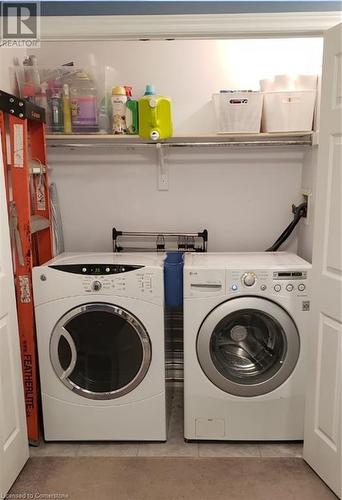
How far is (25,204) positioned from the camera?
6.70ft

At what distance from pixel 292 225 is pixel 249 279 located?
74cm

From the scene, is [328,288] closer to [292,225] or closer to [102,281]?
[292,225]

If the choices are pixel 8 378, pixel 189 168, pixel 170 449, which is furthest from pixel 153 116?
pixel 170 449

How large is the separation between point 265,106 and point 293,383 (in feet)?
Answer: 5.01

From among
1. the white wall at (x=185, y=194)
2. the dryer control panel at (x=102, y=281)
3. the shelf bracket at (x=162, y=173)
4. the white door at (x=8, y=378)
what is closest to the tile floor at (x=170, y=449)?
the white door at (x=8, y=378)

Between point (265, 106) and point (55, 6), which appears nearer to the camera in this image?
point (55, 6)

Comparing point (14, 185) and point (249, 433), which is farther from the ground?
point (14, 185)

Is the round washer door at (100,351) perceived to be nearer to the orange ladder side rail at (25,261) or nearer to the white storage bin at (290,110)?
the orange ladder side rail at (25,261)

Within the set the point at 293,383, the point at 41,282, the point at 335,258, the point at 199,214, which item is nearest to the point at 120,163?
the point at 199,214

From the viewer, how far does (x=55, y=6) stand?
1934mm

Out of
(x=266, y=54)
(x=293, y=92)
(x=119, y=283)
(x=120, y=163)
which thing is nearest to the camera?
(x=119, y=283)

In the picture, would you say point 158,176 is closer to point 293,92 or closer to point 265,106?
point 265,106

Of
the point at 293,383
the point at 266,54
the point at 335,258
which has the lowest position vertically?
the point at 293,383

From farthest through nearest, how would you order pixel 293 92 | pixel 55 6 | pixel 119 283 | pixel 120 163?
pixel 120 163 → pixel 293 92 → pixel 119 283 → pixel 55 6
